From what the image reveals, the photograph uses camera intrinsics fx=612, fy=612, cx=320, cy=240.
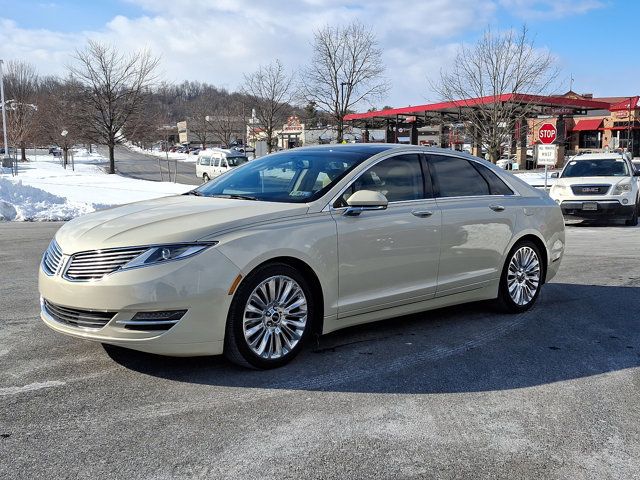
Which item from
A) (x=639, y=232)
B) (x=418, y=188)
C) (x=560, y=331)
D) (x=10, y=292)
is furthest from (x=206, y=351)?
(x=639, y=232)

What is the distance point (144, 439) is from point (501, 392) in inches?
89.6

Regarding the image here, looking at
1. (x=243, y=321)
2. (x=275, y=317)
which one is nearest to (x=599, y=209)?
(x=275, y=317)

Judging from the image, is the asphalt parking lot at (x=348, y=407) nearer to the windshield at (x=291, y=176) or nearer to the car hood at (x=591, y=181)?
the windshield at (x=291, y=176)

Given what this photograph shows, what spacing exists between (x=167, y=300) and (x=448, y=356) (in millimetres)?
2216

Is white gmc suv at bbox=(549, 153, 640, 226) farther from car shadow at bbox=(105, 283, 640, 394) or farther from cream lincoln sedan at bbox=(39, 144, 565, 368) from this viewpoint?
cream lincoln sedan at bbox=(39, 144, 565, 368)

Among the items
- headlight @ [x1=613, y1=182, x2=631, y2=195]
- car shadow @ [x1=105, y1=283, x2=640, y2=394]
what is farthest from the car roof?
headlight @ [x1=613, y1=182, x2=631, y2=195]

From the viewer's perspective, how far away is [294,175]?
5.14 metres

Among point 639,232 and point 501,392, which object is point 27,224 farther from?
point 639,232

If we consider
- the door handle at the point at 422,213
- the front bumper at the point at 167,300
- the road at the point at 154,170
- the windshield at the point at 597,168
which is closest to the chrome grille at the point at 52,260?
the front bumper at the point at 167,300

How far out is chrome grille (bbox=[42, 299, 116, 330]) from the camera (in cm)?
393

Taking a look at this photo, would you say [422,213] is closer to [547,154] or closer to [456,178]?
[456,178]

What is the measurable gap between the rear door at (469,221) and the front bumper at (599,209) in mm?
10206

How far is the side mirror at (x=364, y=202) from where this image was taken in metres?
4.59

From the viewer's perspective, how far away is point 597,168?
16.2m
